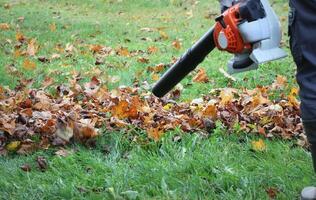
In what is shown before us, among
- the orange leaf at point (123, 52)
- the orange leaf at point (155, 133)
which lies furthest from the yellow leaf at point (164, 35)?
the orange leaf at point (155, 133)

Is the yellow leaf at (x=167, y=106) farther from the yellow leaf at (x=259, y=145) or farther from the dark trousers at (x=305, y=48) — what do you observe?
the dark trousers at (x=305, y=48)

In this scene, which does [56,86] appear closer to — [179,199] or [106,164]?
[106,164]

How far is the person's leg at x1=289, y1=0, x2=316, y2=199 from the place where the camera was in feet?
5.57

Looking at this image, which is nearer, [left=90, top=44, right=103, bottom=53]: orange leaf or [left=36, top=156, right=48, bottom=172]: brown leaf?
[left=36, top=156, right=48, bottom=172]: brown leaf

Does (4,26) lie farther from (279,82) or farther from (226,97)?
(226,97)

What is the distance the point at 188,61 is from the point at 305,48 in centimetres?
56

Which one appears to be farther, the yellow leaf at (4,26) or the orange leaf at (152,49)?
the yellow leaf at (4,26)

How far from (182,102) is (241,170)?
1735 millimetres

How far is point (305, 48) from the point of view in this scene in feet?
5.63

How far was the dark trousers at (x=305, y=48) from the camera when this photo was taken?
1696 millimetres

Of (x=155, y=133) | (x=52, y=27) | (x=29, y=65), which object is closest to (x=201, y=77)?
(x=29, y=65)

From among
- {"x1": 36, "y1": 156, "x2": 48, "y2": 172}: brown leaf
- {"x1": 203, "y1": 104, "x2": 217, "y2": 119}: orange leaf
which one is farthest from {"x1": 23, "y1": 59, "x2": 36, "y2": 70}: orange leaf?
{"x1": 36, "y1": 156, "x2": 48, "y2": 172}: brown leaf

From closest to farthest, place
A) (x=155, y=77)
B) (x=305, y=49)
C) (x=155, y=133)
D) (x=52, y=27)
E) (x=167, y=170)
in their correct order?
(x=305, y=49)
(x=167, y=170)
(x=155, y=133)
(x=155, y=77)
(x=52, y=27)

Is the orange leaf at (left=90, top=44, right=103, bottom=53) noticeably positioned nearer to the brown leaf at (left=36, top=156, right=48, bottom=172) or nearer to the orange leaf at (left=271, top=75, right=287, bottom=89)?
the orange leaf at (left=271, top=75, right=287, bottom=89)
